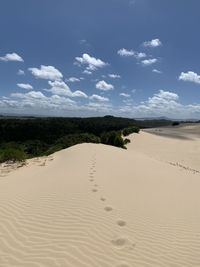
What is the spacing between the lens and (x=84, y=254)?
14.5ft

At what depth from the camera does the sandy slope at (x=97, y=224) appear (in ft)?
14.3

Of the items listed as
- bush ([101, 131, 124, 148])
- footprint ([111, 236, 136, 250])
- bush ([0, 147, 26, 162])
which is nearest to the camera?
footprint ([111, 236, 136, 250])

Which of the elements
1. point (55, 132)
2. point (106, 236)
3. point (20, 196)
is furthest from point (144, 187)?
point (55, 132)

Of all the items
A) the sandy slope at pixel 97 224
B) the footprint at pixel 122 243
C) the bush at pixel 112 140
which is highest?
the footprint at pixel 122 243

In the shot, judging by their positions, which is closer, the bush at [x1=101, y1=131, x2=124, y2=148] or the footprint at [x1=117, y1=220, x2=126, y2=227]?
the footprint at [x1=117, y1=220, x2=126, y2=227]

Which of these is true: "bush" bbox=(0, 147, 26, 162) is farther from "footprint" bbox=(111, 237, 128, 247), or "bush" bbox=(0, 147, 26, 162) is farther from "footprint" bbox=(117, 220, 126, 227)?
"footprint" bbox=(111, 237, 128, 247)

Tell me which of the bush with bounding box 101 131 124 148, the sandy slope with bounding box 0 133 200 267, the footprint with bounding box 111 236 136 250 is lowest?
the bush with bounding box 101 131 124 148

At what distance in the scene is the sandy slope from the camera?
437 cm

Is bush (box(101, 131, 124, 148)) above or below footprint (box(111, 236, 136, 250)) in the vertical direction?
below

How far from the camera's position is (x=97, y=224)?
567cm

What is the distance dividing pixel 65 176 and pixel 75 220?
5.00 metres

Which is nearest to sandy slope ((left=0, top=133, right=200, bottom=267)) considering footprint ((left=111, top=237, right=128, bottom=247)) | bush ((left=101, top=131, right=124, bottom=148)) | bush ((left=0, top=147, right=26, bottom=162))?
footprint ((left=111, top=237, right=128, bottom=247))

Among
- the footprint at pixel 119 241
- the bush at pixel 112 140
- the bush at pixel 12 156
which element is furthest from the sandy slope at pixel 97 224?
the bush at pixel 112 140

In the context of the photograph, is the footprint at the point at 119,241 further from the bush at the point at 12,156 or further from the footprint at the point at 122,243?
the bush at the point at 12,156
